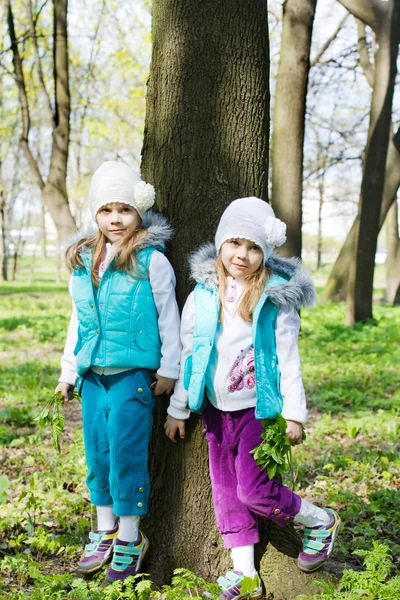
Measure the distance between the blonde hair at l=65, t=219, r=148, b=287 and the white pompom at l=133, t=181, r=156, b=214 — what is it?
0.12 meters

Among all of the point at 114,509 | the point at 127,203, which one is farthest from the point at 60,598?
the point at 127,203

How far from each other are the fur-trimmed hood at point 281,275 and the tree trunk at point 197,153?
168mm

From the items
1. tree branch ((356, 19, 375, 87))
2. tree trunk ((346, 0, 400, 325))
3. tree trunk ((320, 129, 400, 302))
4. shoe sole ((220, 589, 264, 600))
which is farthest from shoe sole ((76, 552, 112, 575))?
tree branch ((356, 19, 375, 87))

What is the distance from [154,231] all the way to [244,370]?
752 millimetres

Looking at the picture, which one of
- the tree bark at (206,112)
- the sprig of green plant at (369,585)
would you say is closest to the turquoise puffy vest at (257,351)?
the tree bark at (206,112)

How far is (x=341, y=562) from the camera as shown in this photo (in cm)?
334

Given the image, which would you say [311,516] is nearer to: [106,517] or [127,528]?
[127,528]

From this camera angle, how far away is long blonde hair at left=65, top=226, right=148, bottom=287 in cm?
297

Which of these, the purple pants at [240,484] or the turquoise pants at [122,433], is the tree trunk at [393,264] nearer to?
the purple pants at [240,484]

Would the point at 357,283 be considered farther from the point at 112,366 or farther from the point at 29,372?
the point at 112,366

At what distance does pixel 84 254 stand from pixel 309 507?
Result: 155cm

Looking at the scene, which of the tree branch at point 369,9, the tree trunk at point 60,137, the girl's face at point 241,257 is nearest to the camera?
the girl's face at point 241,257

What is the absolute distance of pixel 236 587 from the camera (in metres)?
2.89

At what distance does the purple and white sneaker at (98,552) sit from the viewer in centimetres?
305
